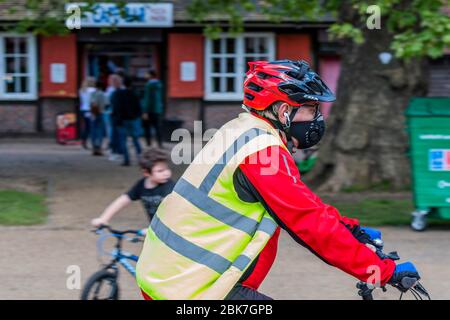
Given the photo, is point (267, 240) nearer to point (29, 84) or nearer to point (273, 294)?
point (273, 294)

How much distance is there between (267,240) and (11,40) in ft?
61.3

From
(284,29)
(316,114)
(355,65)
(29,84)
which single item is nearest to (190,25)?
(284,29)

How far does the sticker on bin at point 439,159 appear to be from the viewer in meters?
9.46

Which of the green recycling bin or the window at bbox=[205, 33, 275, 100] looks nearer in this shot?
the green recycling bin

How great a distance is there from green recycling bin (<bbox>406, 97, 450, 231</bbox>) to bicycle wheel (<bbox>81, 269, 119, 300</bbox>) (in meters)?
4.50

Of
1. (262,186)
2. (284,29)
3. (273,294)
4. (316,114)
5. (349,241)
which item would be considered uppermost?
(284,29)

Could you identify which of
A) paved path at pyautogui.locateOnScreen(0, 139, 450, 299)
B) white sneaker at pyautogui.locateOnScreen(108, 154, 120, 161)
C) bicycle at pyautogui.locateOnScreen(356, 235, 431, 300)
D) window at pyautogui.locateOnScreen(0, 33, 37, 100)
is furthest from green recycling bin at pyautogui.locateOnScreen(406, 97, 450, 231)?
window at pyautogui.locateOnScreen(0, 33, 37, 100)

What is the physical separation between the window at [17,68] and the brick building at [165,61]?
0.02 metres

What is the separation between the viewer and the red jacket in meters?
3.10

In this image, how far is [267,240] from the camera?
3.14 metres

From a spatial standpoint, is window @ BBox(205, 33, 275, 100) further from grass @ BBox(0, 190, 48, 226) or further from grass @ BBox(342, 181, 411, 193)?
grass @ BBox(0, 190, 48, 226)

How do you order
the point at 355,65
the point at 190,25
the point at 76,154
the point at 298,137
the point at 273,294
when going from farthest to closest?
the point at 190,25 < the point at 76,154 < the point at 355,65 < the point at 273,294 < the point at 298,137

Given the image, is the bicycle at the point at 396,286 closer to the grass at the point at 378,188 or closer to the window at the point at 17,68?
the grass at the point at 378,188

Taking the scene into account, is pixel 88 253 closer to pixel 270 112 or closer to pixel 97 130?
pixel 270 112
